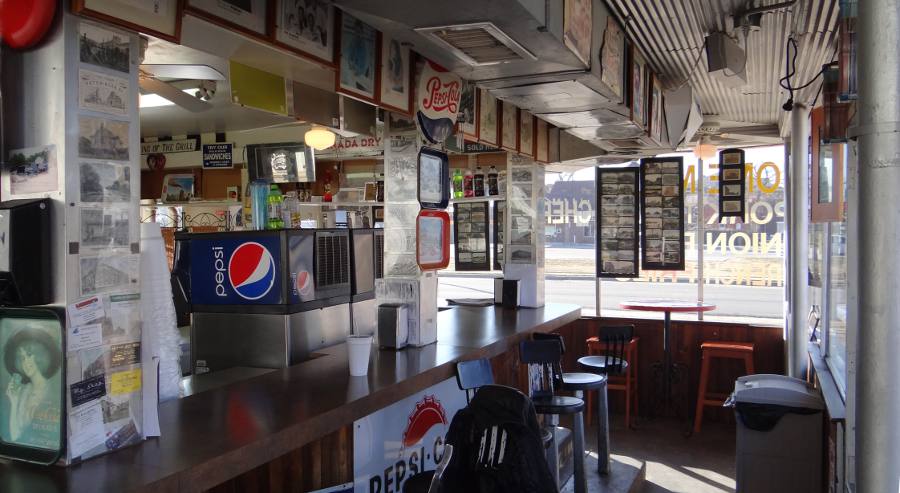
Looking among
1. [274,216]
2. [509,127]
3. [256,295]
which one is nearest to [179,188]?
[509,127]

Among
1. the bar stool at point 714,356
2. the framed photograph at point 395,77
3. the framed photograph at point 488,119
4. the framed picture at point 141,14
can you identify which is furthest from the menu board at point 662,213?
the framed picture at point 141,14

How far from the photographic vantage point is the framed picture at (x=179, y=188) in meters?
8.78

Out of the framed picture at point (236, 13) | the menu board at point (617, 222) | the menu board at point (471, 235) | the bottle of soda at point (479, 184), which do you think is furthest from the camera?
the menu board at point (471, 235)

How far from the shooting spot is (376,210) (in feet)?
26.4

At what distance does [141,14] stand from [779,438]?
154 inches

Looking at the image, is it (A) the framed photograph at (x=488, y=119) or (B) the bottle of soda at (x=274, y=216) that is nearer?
(B) the bottle of soda at (x=274, y=216)

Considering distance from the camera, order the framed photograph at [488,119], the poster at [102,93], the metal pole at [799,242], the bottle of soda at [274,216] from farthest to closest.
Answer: the metal pole at [799,242]
the framed photograph at [488,119]
the bottle of soda at [274,216]
the poster at [102,93]

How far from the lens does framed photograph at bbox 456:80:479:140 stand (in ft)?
14.5

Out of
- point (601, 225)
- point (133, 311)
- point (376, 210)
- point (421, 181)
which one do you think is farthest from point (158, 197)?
point (133, 311)

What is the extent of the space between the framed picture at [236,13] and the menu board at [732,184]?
611cm

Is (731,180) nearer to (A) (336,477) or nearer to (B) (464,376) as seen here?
(B) (464,376)

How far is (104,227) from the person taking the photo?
6.39ft

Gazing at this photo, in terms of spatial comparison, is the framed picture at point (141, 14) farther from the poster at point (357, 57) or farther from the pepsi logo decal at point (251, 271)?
the pepsi logo decal at point (251, 271)

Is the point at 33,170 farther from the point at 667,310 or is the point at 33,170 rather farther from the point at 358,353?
the point at 667,310
